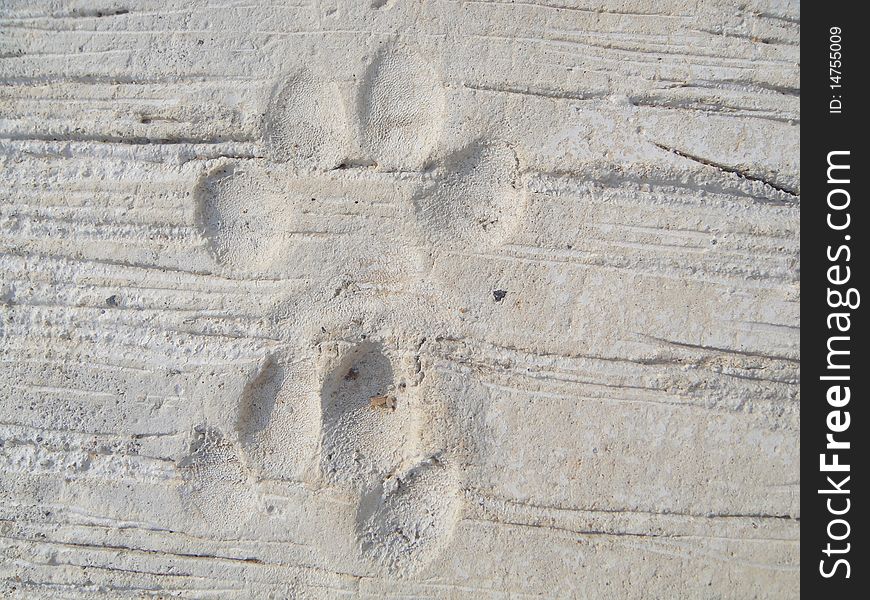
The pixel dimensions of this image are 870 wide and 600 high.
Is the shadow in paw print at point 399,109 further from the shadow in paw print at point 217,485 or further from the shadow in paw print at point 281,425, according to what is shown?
the shadow in paw print at point 217,485

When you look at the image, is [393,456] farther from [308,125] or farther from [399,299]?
[308,125]

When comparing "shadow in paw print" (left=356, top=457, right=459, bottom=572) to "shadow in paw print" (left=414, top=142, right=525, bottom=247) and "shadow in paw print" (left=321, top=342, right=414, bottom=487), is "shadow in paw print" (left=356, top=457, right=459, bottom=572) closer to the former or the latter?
"shadow in paw print" (left=321, top=342, right=414, bottom=487)

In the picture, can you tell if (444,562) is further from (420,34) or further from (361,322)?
(420,34)
